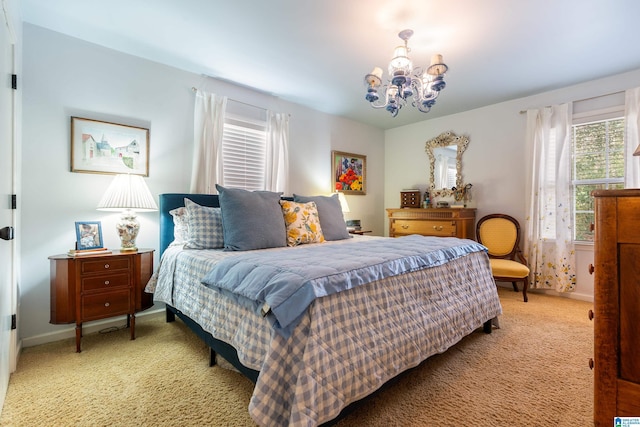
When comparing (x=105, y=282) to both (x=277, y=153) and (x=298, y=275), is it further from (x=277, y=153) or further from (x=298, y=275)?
(x=277, y=153)

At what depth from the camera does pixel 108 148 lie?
2.50 meters

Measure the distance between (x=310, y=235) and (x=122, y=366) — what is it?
1.64m

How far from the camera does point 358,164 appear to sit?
15.5 ft

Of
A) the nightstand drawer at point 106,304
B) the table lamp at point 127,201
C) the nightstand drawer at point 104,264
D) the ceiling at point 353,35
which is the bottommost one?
the nightstand drawer at point 106,304

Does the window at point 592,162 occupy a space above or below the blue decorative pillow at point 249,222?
above

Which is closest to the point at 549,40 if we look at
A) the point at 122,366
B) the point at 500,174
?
the point at 500,174

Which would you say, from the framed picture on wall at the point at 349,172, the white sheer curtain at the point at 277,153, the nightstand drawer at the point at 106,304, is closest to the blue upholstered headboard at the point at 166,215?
the nightstand drawer at the point at 106,304

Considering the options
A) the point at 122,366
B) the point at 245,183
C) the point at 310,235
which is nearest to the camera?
the point at 122,366

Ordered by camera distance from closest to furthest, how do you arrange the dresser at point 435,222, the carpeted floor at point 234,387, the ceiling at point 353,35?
the carpeted floor at point 234,387 → the ceiling at point 353,35 → the dresser at point 435,222

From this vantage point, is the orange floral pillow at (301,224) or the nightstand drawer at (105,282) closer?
the nightstand drawer at (105,282)

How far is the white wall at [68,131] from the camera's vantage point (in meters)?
2.19

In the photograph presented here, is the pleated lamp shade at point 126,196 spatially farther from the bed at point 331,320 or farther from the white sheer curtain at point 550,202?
the white sheer curtain at point 550,202

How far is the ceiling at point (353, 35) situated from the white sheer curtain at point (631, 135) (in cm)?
32

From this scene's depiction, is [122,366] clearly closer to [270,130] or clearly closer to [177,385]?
[177,385]
